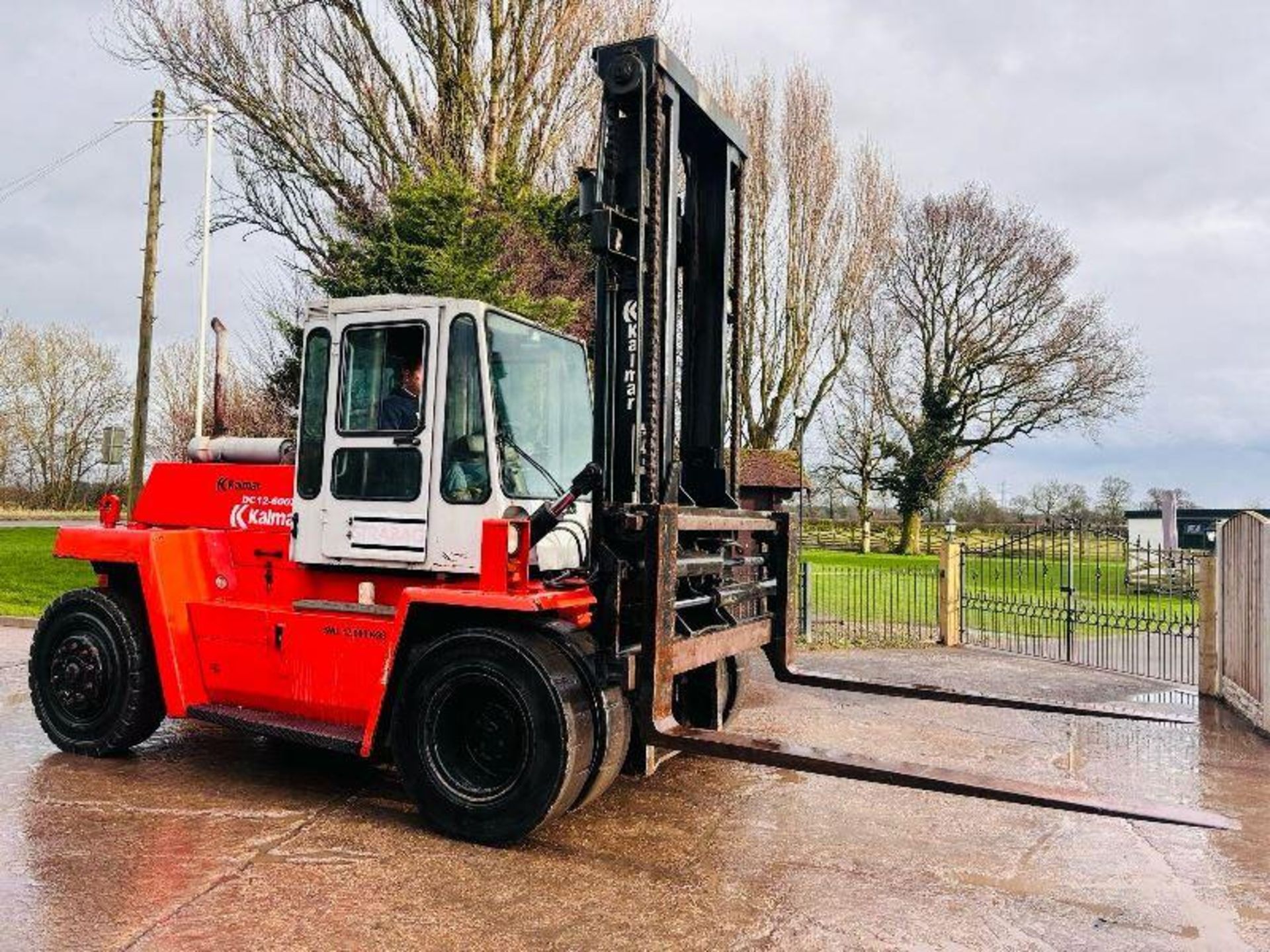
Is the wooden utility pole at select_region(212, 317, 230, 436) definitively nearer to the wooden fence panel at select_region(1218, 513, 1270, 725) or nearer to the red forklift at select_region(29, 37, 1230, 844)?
the red forklift at select_region(29, 37, 1230, 844)

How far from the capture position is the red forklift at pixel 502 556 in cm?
502

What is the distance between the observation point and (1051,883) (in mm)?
4684

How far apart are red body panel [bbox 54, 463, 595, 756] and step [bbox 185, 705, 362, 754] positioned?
56 mm

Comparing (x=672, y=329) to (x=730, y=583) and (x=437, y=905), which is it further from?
(x=437, y=905)

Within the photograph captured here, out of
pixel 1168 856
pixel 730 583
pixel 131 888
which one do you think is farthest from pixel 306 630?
pixel 1168 856

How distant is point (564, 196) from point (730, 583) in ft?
41.1

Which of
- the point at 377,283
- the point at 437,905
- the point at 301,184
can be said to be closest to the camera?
the point at 437,905

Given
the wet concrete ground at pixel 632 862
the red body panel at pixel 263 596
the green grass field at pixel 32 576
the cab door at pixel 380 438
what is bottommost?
the wet concrete ground at pixel 632 862

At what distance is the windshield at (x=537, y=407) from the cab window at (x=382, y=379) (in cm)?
44

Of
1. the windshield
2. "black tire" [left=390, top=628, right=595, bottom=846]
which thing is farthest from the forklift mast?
"black tire" [left=390, top=628, right=595, bottom=846]

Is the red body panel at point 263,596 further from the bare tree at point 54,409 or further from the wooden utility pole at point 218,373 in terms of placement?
the bare tree at point 54,409

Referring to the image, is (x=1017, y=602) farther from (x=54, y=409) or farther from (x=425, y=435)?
(x=54, y=409)

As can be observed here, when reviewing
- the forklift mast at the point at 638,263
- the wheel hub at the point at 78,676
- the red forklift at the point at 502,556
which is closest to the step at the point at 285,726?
the red forklift at the point at 502,556

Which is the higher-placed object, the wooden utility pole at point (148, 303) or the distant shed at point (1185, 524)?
the wooden utility pole at point (148, 303)
